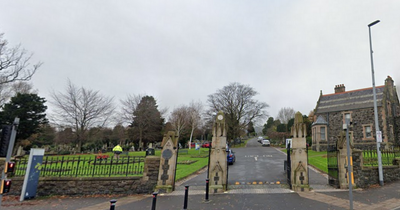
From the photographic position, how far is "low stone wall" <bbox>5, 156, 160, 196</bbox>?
1005 centimetres

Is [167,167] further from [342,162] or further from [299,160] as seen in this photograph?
[342,162]

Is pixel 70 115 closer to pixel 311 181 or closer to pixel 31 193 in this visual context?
pixel 31 193

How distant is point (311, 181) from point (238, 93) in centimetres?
3767

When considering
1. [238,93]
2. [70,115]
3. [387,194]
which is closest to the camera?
[387,194]

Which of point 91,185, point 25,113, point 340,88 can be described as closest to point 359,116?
point 340,88

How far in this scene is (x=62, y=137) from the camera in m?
37.2

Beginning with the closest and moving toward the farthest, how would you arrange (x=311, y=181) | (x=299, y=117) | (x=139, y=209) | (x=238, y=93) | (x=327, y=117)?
(x=139, y=209), (x=299, y=117), (x=311, y=181), (x=327, y=117), (x=238, y=93)

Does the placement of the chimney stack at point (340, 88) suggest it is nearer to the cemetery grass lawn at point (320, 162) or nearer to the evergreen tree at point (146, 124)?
the cemetery grass lawn at point (320, 162)

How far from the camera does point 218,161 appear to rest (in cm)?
1052

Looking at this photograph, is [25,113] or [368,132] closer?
[368,132]

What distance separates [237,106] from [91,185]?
41049mm

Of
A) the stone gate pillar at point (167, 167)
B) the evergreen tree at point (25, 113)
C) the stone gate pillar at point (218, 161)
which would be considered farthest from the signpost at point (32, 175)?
the evergreen tree at point (25, 113)

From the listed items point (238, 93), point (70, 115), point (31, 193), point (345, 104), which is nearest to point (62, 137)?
point (70, 115)

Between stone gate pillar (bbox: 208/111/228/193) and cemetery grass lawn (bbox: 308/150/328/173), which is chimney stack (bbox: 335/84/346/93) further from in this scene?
stone gate pillar (bbox: 208/111/228/193)
